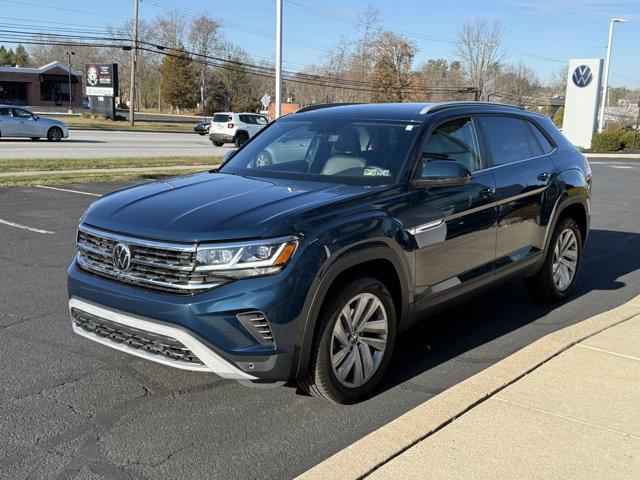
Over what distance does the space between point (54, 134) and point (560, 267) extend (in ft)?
87.0

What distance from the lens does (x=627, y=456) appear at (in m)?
3.22

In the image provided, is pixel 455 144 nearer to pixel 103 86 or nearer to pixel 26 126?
pixel 26 126

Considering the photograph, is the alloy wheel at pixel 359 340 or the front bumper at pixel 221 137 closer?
the alloy wheel at pixel 359 340

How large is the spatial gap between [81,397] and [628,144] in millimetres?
40412

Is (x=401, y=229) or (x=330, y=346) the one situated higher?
(x=401, y=229)

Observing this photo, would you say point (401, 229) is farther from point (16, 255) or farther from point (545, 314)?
point (16, 255)

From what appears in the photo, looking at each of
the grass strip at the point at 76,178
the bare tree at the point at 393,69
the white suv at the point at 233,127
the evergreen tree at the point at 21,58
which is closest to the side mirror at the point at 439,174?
the grass strip at the point at 76,178

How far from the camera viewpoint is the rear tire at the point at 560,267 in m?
5.79

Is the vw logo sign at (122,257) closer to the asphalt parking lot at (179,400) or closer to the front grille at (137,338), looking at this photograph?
the front grille at (137,338)

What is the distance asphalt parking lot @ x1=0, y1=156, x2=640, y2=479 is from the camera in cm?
321

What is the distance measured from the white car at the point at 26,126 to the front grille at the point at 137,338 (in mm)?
26467

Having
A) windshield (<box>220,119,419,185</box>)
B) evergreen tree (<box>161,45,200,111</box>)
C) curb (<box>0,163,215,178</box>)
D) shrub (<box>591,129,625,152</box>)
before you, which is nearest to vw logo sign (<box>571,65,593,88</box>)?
shrub (<box>591,129,625,152</box>)

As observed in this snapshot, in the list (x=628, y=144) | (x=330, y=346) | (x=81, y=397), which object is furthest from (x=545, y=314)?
(x=628, y=144)

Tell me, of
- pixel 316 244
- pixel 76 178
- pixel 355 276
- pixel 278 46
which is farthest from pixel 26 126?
pixel 316 244
